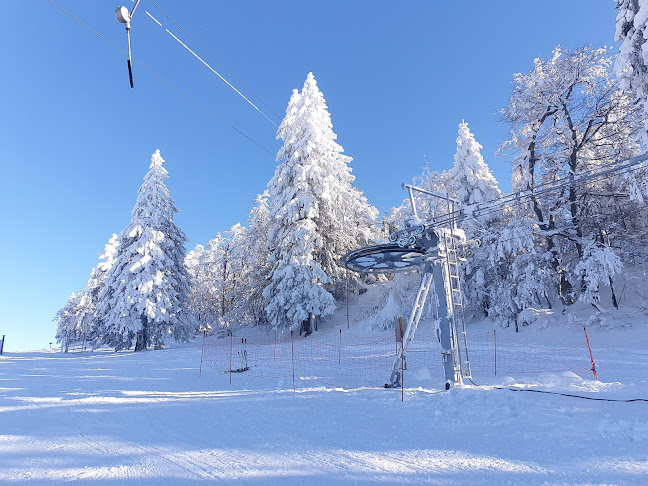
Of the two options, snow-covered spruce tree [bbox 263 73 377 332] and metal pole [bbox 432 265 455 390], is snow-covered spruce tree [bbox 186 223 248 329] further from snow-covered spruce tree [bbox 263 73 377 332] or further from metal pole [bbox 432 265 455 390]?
metal pole [bbox 432 265 455 390]

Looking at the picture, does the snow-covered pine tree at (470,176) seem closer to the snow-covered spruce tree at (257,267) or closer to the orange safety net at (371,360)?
the orange safety net at (371,360)

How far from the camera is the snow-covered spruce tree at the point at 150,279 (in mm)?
23062

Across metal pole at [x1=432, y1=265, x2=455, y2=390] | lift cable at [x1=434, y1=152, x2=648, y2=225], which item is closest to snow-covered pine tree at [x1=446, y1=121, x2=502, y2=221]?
lift cable at [x1=434, y1=152, x2=648, y2=225]

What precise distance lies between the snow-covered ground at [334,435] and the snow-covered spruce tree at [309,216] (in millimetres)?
12354

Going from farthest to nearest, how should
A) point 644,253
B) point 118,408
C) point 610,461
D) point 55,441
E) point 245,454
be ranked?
point 644,253
point 118,408
point 55,441
point 245,454
point 610,461

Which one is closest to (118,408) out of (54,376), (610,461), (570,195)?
(54,376)

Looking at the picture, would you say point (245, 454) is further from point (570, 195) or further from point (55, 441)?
point (570, 195)

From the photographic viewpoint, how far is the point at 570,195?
713 inches

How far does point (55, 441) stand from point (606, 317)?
765 inches

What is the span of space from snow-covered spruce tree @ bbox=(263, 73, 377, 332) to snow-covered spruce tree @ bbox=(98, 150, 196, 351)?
6.88 m

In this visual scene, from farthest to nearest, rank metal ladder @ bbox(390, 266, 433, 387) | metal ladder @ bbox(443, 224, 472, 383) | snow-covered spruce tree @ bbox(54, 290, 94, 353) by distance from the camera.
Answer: snow-covered spruce tree @ bbox(54, 290, 94, 353)
metal ladder @ bbox(390, 266, 433, 387)
metal ladder @ bbox(443, 224, 472, 383)

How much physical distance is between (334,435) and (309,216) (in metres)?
18.2

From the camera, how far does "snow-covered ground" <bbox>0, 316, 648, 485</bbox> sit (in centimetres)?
430

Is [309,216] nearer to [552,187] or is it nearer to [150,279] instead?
[150,279]
